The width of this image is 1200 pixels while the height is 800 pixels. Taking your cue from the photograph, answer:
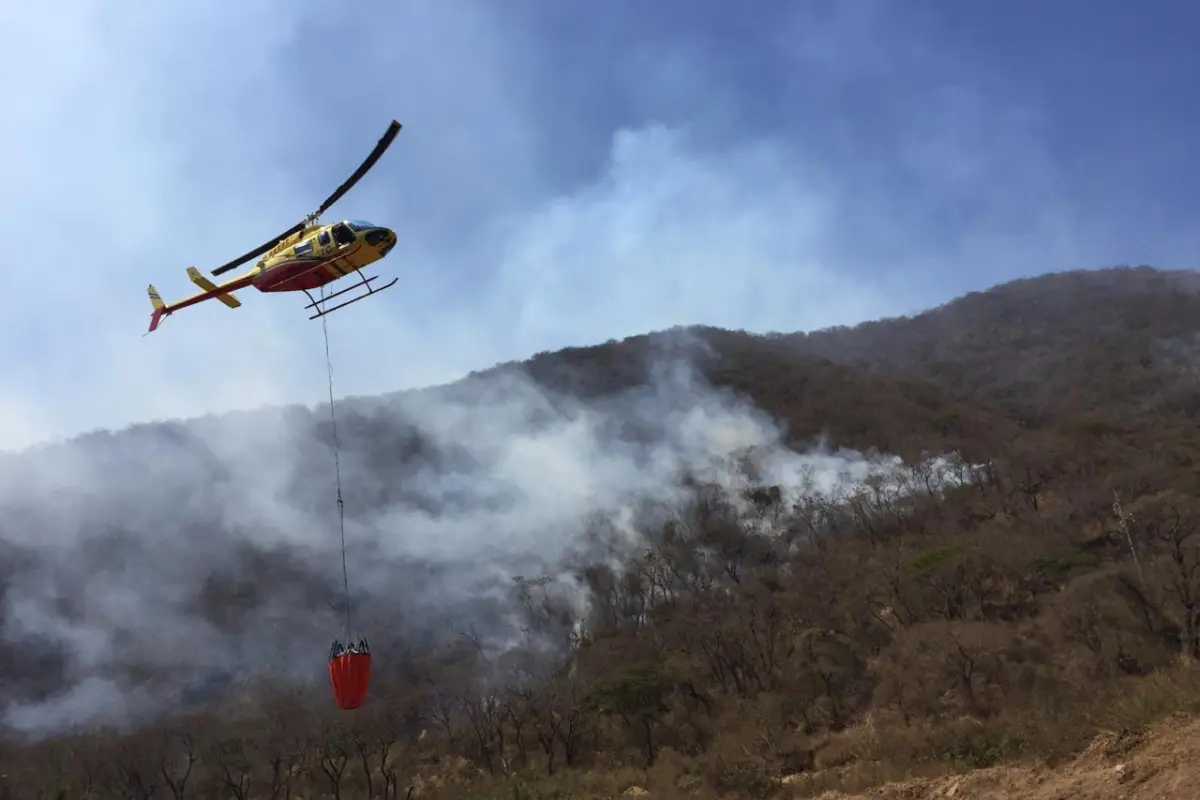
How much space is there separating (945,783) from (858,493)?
60101mm

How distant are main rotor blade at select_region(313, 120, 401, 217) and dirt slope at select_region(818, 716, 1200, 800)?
16291 millimetres

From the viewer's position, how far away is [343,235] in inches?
690

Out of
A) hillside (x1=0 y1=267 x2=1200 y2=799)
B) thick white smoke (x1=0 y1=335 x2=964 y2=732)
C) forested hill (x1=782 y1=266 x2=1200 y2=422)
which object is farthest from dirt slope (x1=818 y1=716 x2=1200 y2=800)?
forested hill (x1=782 y1=266 x2=1200 y2=422)

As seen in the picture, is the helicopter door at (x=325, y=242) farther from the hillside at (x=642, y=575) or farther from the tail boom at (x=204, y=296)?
the hillside at (x=642, y=575)

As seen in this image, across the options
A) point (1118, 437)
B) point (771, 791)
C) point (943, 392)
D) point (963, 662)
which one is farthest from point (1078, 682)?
point (943, 392)

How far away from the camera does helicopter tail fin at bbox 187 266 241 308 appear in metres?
18.8

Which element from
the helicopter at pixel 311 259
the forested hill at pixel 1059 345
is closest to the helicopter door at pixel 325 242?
the helicopter at pixel 311 259

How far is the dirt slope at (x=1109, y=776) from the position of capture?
11.7 meters

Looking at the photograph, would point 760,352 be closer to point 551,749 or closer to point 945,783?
point 551,749

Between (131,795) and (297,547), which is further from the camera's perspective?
(297,547)

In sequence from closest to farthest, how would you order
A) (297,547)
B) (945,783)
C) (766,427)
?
(945,783) → (297,547) → (766,427)

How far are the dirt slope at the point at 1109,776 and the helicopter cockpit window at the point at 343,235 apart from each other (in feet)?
54.5

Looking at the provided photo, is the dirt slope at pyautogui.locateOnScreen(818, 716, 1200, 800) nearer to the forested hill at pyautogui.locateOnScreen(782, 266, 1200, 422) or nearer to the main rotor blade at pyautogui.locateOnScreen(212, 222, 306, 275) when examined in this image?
the main rotor blade at pyautogui.locateOnScreen(212, 222, 306, 275)

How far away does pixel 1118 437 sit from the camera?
73500mm
